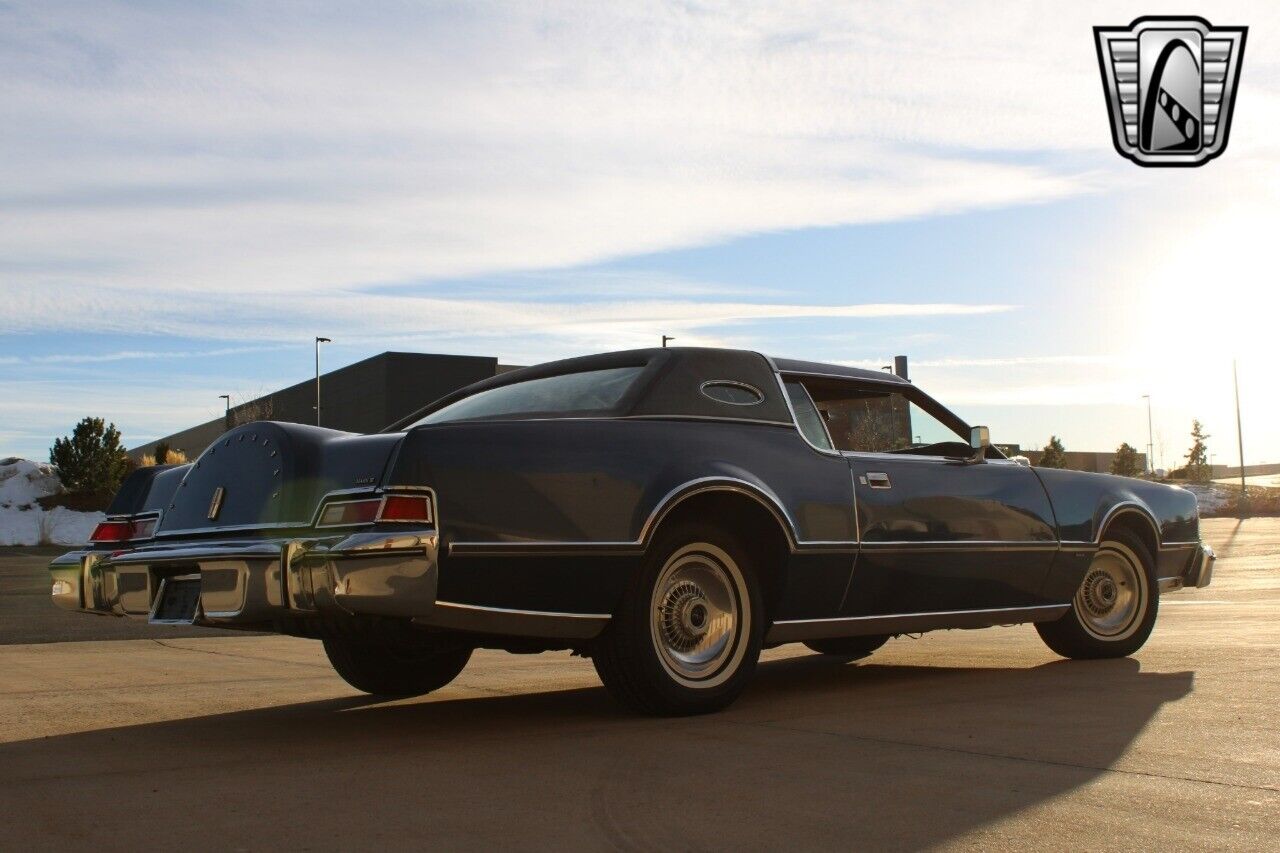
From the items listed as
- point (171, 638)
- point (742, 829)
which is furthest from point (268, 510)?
point (171, 638)

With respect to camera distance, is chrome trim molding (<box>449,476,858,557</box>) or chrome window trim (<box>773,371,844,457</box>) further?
chrome window trim (<box>773,371,844,457</box>)

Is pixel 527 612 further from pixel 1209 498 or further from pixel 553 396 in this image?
pixel 1209 498

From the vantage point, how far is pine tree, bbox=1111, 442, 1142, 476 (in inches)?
3004

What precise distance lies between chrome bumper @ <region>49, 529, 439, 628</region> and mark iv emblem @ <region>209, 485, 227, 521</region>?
12 centimetres

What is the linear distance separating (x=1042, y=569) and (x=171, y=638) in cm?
667

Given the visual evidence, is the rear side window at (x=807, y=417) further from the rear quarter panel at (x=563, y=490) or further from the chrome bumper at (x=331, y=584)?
the chrome bumper at (x=331, y=584)

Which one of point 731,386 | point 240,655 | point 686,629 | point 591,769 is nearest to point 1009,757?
point 591,769

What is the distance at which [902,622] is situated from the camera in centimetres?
632

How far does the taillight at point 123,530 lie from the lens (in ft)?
19.0

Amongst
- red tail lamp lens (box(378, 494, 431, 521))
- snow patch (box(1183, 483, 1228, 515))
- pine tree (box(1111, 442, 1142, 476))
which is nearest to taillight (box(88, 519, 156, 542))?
red tail lamp lens (box(378, 494, 431, 521))

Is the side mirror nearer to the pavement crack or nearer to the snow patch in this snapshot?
the pavement crack

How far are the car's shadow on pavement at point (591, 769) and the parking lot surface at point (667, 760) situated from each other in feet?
0.05

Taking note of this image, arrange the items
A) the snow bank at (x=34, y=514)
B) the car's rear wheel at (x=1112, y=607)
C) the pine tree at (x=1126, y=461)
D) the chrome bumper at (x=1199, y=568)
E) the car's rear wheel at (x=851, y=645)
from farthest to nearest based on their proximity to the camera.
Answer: the pine tree at (x=1126, y=461), the snow bank at (x=34, y=514), the chrome bumper at (x=1199, y=568), the car's rear wheel at (x=851, y=645), the car's rear wheel at (x=1112, y=607)

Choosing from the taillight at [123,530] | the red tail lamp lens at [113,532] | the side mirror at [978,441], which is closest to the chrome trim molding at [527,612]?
the taillight at [123,530]
